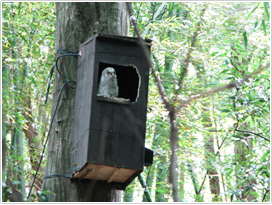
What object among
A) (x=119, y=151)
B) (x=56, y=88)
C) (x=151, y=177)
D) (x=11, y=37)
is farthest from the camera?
(x=151, y=177)

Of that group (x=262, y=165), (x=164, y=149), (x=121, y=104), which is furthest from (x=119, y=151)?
(x=164, y=149)

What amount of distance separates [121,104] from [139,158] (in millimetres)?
282

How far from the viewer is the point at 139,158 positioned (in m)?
1.93

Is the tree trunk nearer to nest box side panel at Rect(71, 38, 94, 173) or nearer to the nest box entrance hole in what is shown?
nest box side panel at Rect(71, 38, 94, 173)


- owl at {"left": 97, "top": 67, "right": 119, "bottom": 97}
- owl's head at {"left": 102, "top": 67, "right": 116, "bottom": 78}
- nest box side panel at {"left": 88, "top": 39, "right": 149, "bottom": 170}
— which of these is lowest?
nest box side panel at {"left": 88, "top": 39, "right": 149, "bottom": 170}

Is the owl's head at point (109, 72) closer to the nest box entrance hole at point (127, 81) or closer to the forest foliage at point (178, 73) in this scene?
the nest box entrance hole at point (127, 81)

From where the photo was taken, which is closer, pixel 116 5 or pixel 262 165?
pixel 116 5

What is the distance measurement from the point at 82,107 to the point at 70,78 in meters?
0.28

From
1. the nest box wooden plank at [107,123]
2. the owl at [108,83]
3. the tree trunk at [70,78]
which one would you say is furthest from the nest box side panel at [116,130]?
the tree trunk at [70,78]

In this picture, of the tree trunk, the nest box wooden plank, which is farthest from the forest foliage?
the nest box wooden plank

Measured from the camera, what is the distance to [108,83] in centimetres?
215

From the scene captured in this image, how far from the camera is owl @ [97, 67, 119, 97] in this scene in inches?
84.0

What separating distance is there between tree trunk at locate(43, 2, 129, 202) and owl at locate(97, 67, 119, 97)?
172mm

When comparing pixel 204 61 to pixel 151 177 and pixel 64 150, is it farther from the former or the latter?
pixel 64 150
